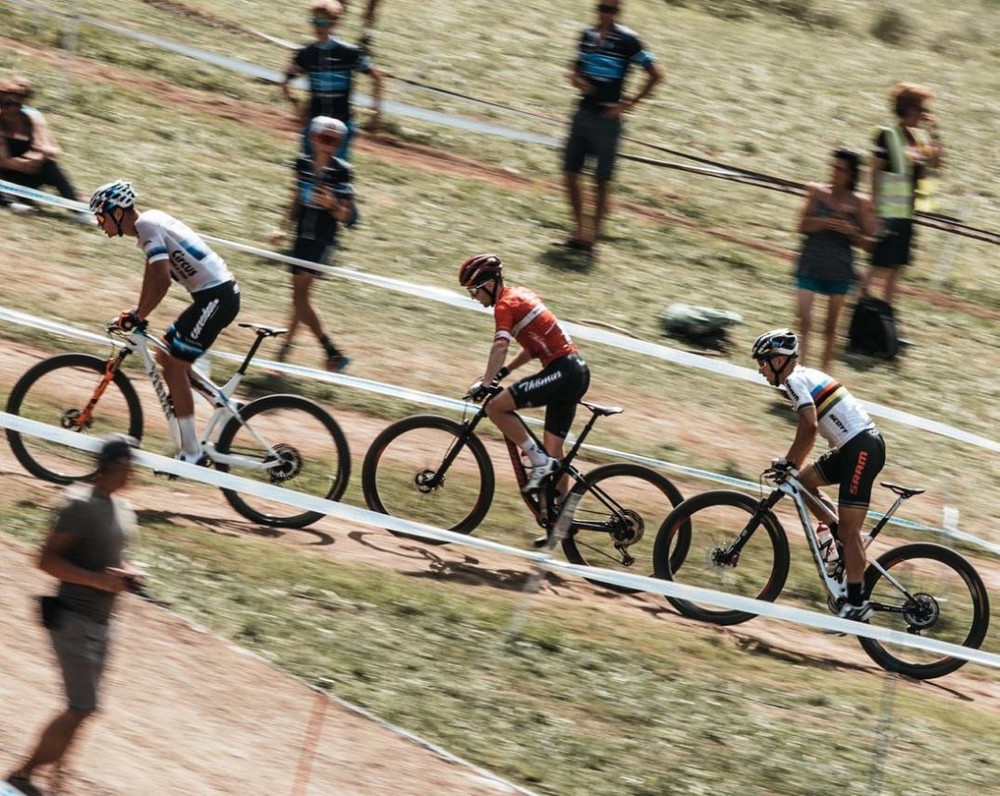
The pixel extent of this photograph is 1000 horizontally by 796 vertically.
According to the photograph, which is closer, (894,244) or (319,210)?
(319,210)

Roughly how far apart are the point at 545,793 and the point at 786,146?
15.8 metres

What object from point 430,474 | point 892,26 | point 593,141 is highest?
point 892,26

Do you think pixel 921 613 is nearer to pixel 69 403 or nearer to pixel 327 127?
pixel 327 127

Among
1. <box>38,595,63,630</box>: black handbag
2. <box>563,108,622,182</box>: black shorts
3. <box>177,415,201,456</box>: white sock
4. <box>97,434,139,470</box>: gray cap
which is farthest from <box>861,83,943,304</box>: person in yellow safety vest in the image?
<box>38,595,63,630</box>: black handbag

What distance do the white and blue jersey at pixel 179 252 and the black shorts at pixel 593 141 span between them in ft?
19.6

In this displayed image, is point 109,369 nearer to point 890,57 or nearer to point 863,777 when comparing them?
point 863,777

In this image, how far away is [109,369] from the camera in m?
9.95

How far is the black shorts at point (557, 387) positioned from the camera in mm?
10172

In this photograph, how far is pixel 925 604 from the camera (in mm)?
10203

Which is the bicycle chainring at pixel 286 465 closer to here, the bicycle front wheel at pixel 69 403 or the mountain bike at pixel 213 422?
the mountain bike at pixel 213 422

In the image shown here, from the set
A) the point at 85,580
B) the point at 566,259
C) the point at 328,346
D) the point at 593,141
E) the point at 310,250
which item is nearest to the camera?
the point at 85,580

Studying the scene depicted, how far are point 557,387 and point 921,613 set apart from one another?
9.76 feet

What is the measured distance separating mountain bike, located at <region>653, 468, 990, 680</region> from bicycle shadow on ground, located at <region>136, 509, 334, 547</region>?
8.23ft

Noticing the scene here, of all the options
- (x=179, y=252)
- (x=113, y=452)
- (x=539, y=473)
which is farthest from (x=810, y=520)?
(x=113, y=452)
